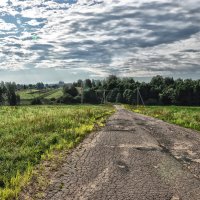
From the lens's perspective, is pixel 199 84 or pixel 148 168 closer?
pixel 148 168

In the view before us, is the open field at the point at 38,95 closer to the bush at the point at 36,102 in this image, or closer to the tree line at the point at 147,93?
the tree line at the point at 147,93

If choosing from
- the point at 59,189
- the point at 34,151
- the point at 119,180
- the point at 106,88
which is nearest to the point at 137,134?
the point at 34,151

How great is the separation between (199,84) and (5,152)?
9604 cm

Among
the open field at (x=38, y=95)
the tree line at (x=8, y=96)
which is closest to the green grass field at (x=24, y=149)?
the tree line at (x=8, y=96)

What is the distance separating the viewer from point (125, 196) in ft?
22.5

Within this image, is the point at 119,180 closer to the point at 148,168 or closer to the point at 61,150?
the point at 148,168

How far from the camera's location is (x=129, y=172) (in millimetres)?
8688

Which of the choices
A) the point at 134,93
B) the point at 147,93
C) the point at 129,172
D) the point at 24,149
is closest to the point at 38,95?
the point at 134,93

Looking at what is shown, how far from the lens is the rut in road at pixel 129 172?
702cm

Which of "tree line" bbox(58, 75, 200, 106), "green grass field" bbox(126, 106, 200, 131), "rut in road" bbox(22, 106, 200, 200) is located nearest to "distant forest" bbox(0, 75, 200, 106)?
"tree line" bbox(58, 75, 200, 106)

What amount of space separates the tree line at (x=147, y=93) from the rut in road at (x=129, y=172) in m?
88.0

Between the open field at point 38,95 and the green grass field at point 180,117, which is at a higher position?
the open field at point 38,95

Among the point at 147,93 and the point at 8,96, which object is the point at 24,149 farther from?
the point at 8,96

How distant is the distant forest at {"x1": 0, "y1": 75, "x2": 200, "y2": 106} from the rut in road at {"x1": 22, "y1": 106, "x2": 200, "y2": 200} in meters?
85.7
